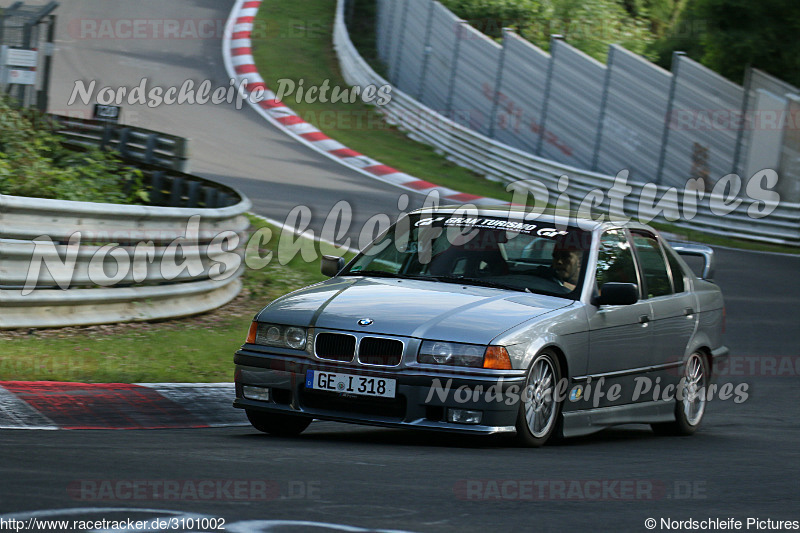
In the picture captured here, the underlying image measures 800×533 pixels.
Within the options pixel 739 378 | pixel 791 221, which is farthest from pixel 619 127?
pixel 739 378

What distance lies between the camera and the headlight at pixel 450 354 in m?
6.61

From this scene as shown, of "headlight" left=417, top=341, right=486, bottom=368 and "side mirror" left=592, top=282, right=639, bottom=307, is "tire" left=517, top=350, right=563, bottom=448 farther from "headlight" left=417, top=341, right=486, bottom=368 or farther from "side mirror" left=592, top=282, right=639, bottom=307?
"side mirror" left=592, top=282, right=639, bottom=307

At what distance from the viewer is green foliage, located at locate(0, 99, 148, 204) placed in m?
11.3

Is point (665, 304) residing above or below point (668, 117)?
below

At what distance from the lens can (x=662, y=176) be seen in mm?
24734

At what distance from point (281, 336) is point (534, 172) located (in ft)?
60.5

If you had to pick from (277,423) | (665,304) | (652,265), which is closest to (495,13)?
(652,265)

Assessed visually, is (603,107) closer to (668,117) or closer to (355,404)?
(668,117)

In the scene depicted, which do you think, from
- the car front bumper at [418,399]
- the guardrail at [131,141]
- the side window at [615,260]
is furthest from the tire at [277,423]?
the guardrail at [131,141]

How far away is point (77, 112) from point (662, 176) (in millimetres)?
12559

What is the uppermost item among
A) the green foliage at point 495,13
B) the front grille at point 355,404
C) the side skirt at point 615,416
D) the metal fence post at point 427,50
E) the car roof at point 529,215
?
the green foliage at point 495,13

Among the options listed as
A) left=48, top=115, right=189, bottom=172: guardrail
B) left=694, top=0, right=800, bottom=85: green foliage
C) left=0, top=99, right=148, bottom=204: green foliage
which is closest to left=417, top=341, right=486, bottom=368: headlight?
left=0, top=99, right=148, bottom=204: green foliage

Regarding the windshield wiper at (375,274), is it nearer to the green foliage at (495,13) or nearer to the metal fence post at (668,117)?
the metal fence post at (668,117)

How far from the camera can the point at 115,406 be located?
7781mm
